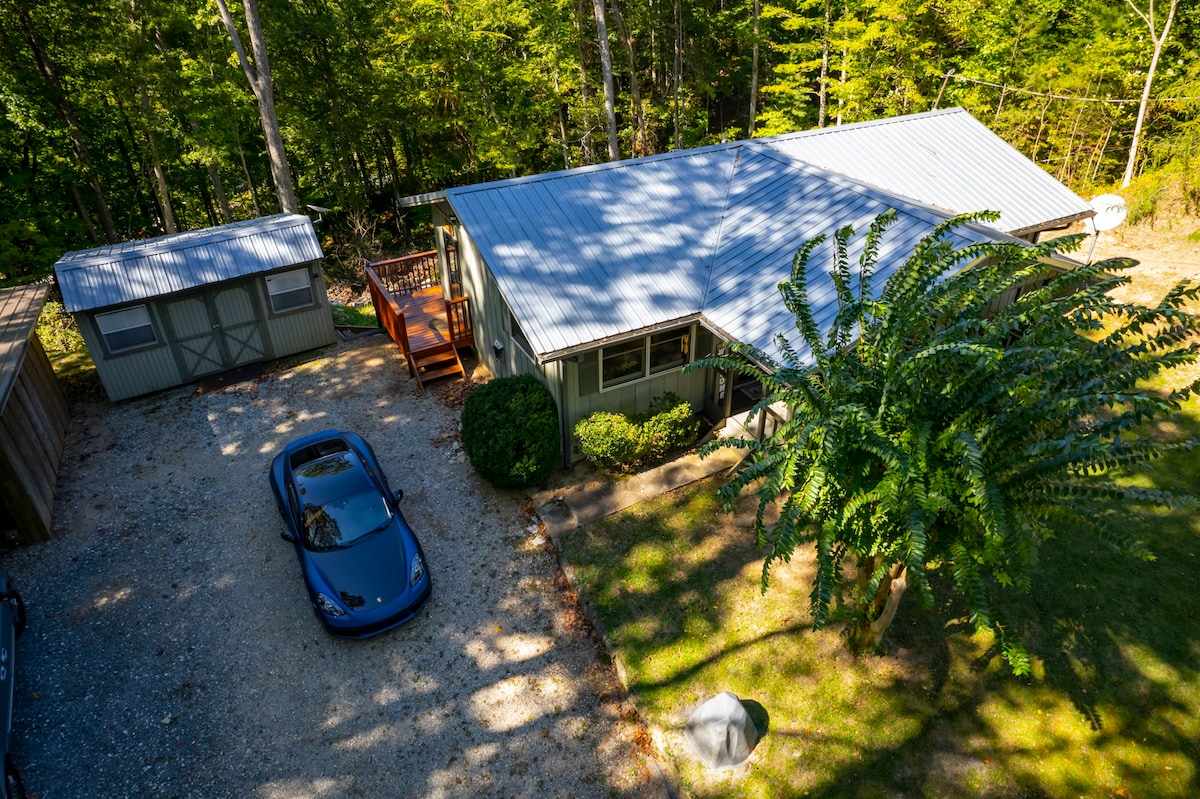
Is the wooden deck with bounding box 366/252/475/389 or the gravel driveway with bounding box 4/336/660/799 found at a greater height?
the wooden deck with bounding box 366/252/475/389

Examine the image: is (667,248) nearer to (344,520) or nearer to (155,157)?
(344,520)

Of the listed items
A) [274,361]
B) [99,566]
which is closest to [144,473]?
[99,566]

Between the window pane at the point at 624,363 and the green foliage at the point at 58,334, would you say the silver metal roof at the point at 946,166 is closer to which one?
the window pane at the point at 624,363

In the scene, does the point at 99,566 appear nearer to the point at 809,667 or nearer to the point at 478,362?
the point at 478,362

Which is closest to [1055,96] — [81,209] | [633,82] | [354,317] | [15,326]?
[633,82]

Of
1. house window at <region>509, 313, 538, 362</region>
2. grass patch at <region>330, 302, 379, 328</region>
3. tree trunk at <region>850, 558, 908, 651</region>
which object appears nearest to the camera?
tree trunk at <region>850, 558, 908, 651</region>

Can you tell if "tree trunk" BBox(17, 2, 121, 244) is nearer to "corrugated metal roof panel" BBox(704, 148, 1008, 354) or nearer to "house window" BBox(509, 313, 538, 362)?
"house window" BBox(509, 313, 538, 362)

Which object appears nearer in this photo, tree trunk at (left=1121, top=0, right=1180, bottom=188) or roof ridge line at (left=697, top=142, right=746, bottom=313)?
roof ridge line at (left=697, top=142, right=746, bottom=313)

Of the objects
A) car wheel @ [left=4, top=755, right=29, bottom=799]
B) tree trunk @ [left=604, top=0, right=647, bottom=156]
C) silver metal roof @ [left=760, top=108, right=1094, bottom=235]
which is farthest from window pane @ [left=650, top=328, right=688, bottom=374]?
tree trunk @ [left=604, top=0, right=647, bottom=156]
